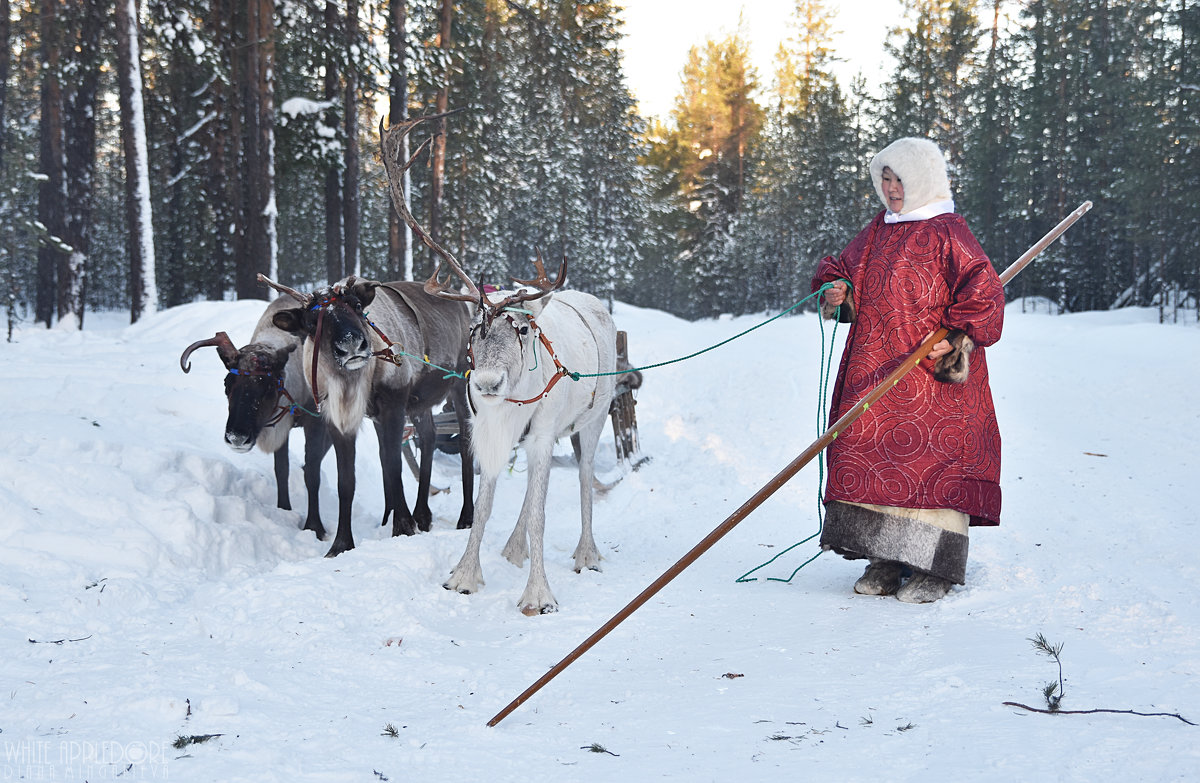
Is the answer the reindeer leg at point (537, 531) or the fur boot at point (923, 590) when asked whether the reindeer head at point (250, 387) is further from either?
the fur boot at point (923, 590)

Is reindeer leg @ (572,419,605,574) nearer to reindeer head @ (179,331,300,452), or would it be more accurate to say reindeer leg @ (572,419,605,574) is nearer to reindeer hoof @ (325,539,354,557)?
reindeer hoof @ (325,539,354,557)

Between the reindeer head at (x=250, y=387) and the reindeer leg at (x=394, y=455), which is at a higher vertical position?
the reindeer head at (x=250, y=387)

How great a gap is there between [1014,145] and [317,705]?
107ft

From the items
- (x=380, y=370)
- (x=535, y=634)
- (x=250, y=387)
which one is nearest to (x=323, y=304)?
(x=380, y=370)

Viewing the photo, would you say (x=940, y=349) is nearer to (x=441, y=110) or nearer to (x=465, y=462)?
(x=465, y=462)

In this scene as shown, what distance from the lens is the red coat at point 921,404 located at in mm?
4496

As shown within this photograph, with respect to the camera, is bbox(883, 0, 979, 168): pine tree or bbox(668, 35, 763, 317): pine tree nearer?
bbox(883, 0, 979, 168): pine tree

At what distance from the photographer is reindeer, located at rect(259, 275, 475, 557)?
5496 mm

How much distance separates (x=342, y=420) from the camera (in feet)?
18.5

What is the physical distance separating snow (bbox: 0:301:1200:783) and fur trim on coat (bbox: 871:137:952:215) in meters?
2.18

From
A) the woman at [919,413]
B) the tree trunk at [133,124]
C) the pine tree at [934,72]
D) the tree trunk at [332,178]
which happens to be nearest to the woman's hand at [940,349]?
the woman at [919,413]

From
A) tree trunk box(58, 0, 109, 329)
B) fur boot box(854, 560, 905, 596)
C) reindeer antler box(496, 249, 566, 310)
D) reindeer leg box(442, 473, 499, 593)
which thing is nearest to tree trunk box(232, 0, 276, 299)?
tree trunk box(58, 0, 109, 329)

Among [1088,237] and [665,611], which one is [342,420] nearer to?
[665,611]

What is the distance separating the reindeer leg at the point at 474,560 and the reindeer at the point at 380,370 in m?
0.91
